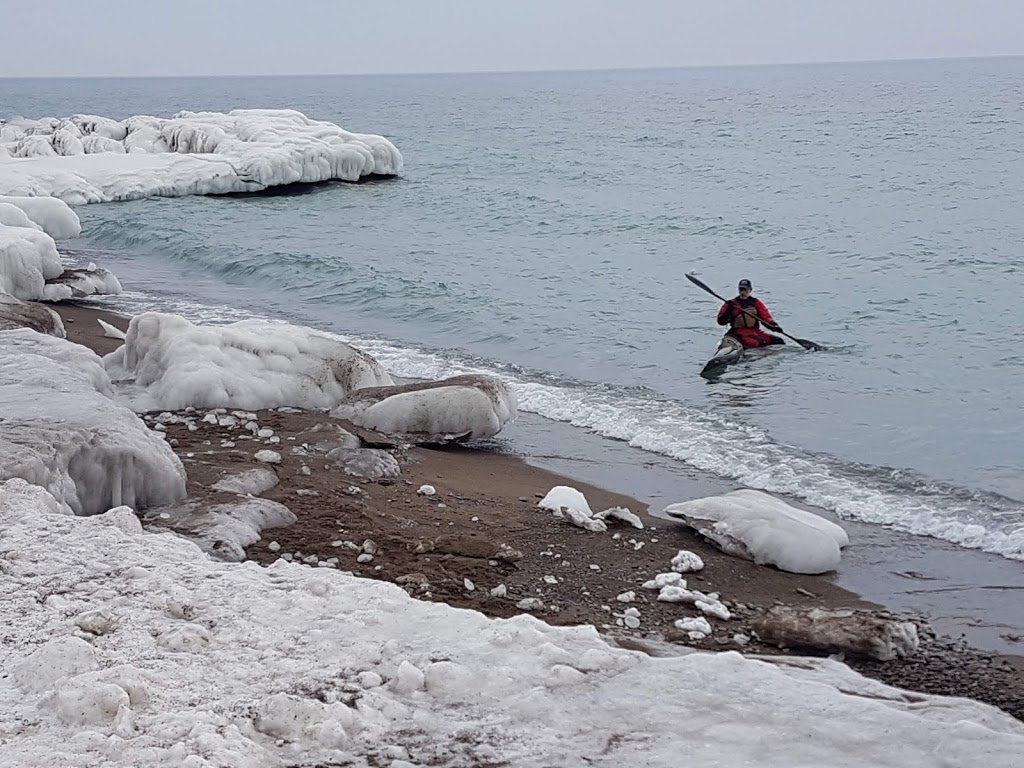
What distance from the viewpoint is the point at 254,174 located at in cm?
3525

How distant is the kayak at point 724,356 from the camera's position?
1405 centimetres

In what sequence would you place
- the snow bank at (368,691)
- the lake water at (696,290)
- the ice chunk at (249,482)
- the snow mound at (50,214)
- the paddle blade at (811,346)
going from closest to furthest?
the snow bank at (368,691) → the ice chunk at (249,482) → the lake water at (696,290) → the paddle blade at (811,346) → the snow mound at (50,214)

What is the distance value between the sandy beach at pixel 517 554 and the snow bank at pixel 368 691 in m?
0.90

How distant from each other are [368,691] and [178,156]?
34389 millimetres

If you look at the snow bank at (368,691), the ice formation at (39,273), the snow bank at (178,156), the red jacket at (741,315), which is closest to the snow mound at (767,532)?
the snow bank at (368,691)

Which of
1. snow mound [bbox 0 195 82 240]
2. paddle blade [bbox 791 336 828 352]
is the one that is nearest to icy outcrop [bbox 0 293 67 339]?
paddle blade [bbox 791 336 828 352]

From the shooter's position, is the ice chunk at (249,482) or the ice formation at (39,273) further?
the ice formation at (39,273)

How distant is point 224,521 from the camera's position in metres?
6.59

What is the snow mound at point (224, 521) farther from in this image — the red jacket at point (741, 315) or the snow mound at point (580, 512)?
the red jacket at point (741, 315)

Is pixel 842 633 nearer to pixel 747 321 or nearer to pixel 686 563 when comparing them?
pixel 686 563

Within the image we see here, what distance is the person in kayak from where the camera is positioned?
48.6 ft

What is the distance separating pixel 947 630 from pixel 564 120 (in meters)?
72.1

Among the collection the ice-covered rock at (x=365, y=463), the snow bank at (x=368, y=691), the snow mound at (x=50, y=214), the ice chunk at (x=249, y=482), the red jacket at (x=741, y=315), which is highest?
the snow bank at (x=368, y=691)

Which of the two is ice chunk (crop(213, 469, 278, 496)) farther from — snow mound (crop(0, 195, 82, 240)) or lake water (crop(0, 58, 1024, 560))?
snow mound (crop(0, 195, 82, 240))
